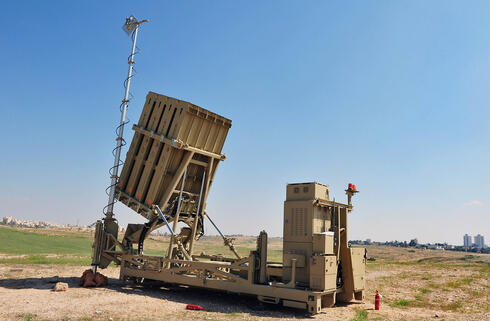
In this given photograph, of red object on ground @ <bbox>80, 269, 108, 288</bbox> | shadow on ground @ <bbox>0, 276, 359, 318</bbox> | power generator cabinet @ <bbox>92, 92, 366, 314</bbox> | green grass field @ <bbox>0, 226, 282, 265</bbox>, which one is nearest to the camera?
shadow on ground @ <bbox>0, 276, 359, 318</bbox>

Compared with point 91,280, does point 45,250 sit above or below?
below

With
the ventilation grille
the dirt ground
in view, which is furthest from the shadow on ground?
the ventilation grille

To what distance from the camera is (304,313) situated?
1020 centimetres

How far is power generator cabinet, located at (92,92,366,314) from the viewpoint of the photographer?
1066cm

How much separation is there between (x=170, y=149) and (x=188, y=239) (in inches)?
157

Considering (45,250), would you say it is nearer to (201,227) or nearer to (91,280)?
(91,280)

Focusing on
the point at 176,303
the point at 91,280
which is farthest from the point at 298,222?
the point at 91,280

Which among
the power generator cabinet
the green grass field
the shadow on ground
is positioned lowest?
the green grass field

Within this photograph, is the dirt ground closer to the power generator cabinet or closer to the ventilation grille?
the power generator cabinet

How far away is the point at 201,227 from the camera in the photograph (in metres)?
15.3

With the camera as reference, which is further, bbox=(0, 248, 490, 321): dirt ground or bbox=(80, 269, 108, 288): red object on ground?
bbox=(80, 269, 108, 288): red object on ground

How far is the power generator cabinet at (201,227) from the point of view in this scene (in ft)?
35.0

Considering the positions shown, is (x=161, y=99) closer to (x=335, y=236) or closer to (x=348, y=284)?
(x=335, y=236)

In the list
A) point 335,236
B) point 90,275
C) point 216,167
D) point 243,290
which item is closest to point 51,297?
point 90,275
